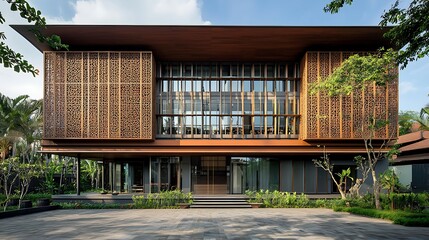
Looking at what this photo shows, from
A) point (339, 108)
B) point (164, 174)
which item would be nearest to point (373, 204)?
point (339, 108)

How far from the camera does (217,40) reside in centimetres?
1895

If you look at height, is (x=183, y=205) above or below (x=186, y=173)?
below

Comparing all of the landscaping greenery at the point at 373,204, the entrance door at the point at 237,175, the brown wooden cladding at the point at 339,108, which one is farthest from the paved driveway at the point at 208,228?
the entrance door at the point at 237,175

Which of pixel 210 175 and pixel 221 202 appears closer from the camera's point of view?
pixel 221 202

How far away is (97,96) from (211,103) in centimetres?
754

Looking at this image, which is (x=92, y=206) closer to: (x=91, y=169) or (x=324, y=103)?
(x=324, y=103)

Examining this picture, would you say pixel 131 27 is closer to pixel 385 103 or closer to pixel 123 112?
pixel 123 112

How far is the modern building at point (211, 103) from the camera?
19141 mm

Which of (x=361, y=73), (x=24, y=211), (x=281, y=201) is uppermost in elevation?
(x=361, y=73)

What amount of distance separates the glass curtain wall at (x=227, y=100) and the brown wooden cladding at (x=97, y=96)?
226 cm

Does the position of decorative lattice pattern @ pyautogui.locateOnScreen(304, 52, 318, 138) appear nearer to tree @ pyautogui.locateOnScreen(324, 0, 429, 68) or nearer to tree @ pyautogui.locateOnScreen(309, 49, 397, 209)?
tree @ pyautogui.locateOnScreen(309, 49, 397, 209)

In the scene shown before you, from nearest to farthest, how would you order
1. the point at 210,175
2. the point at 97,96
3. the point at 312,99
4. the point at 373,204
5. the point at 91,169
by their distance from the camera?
1. the point at 373,204
2. the point at 97,96
3. the point at 312,99
4. the point at 210,175
5. the point at 91,169

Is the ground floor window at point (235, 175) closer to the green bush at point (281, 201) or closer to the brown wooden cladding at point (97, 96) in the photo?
the green bush at point (281, 201)

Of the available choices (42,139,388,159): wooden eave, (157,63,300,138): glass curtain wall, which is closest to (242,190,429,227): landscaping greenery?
(42,139,388,159): wooden eave
